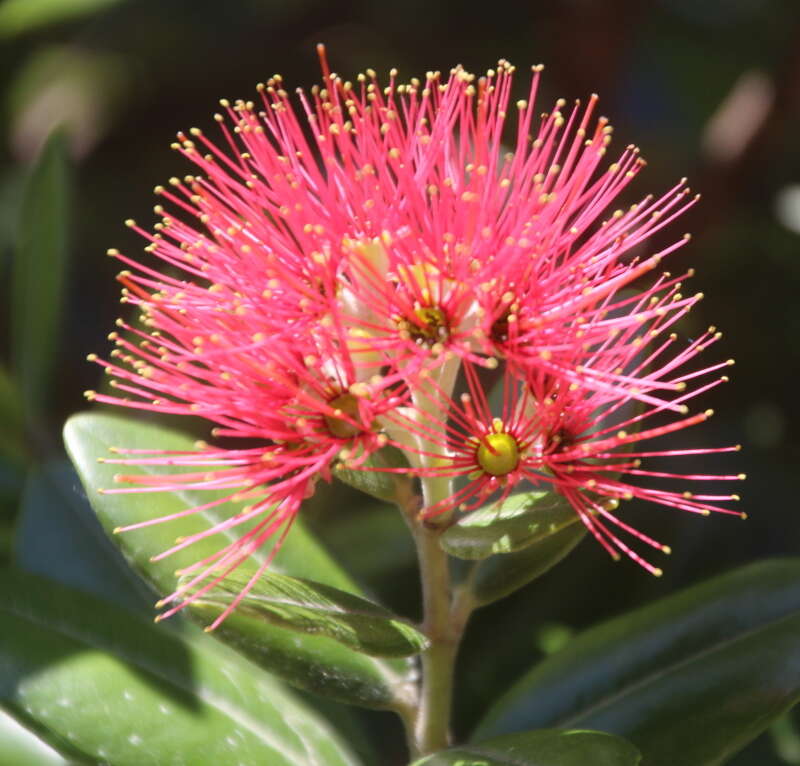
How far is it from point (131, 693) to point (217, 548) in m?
0.18

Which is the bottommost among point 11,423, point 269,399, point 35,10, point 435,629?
point 435,629

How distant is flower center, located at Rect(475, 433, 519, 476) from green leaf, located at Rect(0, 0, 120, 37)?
1329 millimetres

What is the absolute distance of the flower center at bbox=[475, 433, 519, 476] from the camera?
110 centimetres

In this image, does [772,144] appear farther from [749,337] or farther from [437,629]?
[437,629]

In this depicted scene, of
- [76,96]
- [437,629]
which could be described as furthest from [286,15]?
[437,629]

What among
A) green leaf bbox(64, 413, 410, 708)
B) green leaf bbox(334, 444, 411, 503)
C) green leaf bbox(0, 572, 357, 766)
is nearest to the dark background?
green leaf bbox(64, 413, 410, 708)

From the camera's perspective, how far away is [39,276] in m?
1.96

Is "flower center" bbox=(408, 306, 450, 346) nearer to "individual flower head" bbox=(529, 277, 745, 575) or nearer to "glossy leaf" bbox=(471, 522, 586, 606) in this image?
"individual flower head" bbox=(529, 277, 745, 575)

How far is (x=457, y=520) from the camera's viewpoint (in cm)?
119

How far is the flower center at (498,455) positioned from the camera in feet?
3.62

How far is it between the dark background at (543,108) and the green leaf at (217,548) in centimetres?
34

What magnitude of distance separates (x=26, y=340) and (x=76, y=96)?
46.8 inches

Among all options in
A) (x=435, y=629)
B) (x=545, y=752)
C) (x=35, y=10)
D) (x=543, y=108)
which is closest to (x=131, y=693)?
(x=435, y=629)

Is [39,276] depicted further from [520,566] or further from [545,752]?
[545,752]
